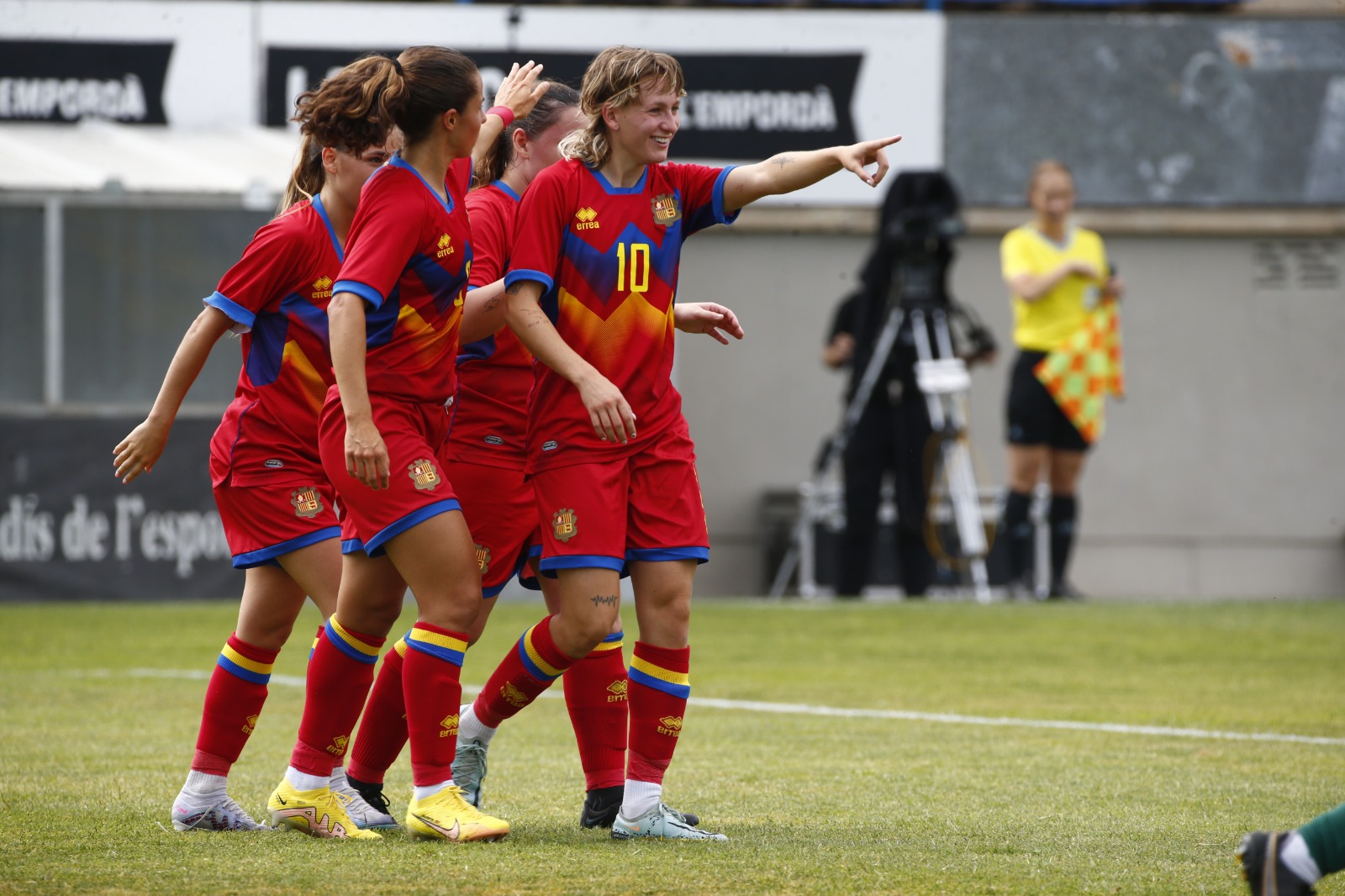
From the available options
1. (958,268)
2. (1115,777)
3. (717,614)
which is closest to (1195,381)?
(958,268)

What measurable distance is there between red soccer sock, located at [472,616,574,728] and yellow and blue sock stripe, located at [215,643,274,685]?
56 cm

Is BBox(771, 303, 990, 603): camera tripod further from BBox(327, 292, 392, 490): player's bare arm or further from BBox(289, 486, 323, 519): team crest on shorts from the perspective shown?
BBox(327, 292, 392, 490): player's bare arm

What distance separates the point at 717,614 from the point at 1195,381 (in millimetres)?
5468

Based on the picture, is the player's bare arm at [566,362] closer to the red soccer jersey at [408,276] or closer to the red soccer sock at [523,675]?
the red soccer jersey at [408,276]

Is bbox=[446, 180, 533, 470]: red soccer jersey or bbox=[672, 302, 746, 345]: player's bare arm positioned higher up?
bbox=[672, 302, 746, 345]: player's bare arm

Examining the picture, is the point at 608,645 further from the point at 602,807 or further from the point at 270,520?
the point at 270,520

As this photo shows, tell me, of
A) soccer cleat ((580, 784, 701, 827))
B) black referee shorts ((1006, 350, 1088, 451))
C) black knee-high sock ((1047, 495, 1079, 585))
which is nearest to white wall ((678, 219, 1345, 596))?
black knee-high sock ((1047, 495, 1079, 585))

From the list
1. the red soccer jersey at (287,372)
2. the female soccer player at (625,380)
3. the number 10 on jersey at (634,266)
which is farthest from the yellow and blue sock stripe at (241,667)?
the number 10 on jersey at (634,266)

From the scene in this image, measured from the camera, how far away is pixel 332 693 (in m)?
4.56

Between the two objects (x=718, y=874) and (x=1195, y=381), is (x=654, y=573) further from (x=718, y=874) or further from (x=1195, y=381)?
(x=1195, y=381)

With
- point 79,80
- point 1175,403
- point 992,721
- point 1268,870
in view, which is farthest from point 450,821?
point 1175,403

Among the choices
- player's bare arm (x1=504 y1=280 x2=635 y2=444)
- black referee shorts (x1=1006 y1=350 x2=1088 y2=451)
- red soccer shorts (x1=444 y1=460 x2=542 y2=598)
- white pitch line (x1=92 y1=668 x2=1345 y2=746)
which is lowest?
white pitch line (x1=92 y1=668 x2=1345 y2=746)

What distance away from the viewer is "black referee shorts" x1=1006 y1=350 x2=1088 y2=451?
38.8 feet

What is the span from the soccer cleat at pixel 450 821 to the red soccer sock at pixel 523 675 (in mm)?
436
